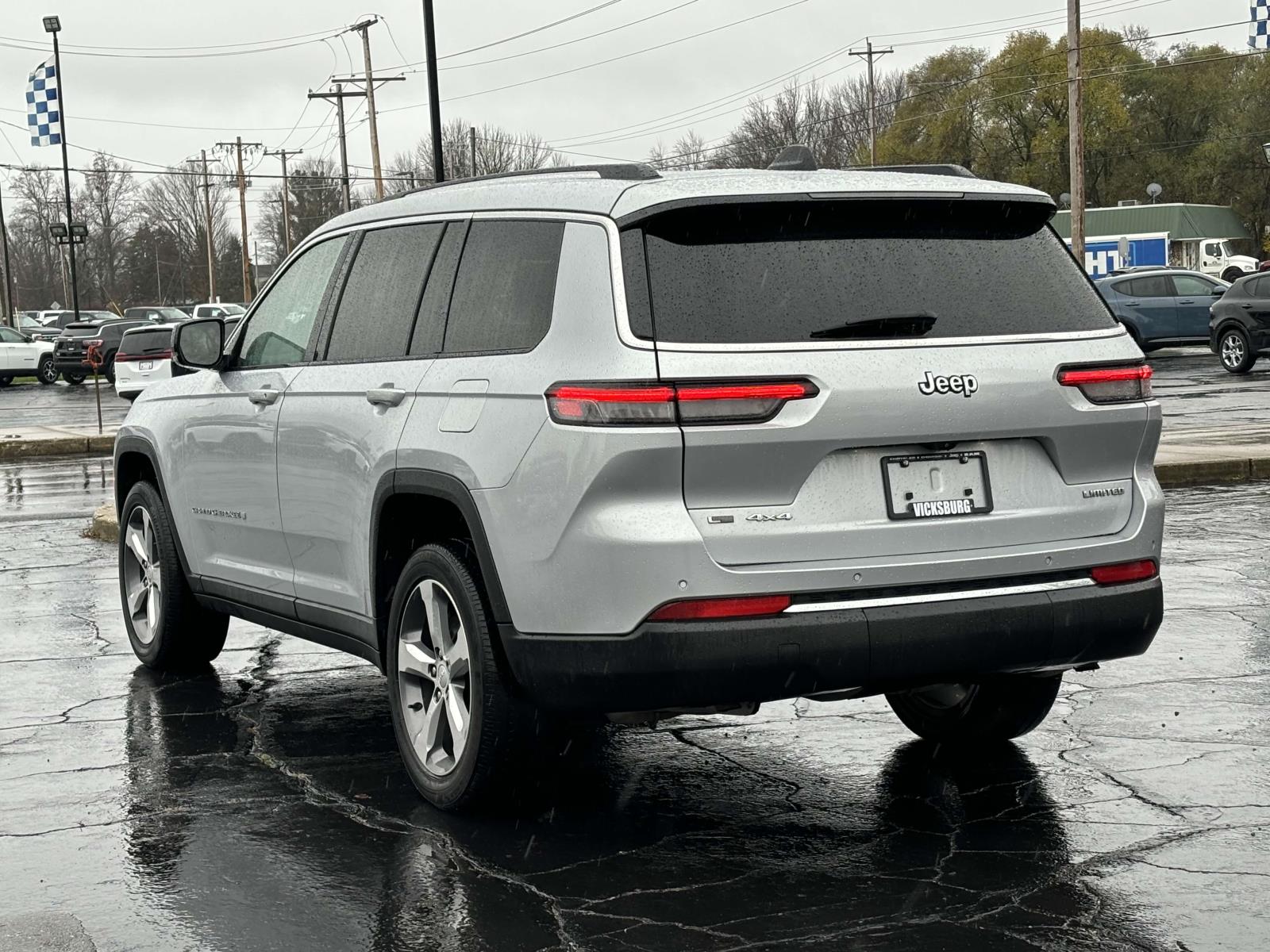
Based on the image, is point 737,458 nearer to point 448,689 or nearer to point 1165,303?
point 448,689

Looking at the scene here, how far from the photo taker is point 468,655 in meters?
5.06

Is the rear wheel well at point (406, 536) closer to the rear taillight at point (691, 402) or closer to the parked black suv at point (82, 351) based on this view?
the rear taillight at point (691, 402)

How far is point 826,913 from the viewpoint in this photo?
433 centimetres

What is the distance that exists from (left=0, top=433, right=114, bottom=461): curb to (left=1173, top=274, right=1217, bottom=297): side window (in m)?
21.5

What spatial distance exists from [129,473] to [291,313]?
6.43ft

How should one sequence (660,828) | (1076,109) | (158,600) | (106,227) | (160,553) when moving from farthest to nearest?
1. (106,227)
2. (1076,109)
3. (158,600)
4. (160,553)
5. (660,828)

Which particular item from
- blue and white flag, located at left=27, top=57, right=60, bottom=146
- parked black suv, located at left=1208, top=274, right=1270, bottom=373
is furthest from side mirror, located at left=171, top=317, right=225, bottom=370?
blue and white flag, located at left=27, top=57, right=60, bottom=146

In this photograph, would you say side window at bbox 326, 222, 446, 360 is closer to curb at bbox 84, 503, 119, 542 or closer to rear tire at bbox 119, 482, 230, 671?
rear tire at bbox 119, 482, 230, 671

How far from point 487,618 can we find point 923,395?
1387mm

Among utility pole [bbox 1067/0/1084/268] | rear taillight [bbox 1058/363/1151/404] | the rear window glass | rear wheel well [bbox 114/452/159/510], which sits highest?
utility pole [bbox 1067/0/1084/268]

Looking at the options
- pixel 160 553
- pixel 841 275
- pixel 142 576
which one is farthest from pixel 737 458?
pixel 142 576

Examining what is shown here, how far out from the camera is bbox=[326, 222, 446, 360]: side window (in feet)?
18.7

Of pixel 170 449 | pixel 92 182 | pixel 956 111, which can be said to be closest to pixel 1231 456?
pixel 170 449

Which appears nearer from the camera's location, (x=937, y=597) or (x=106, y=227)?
(x=937, y=597)
